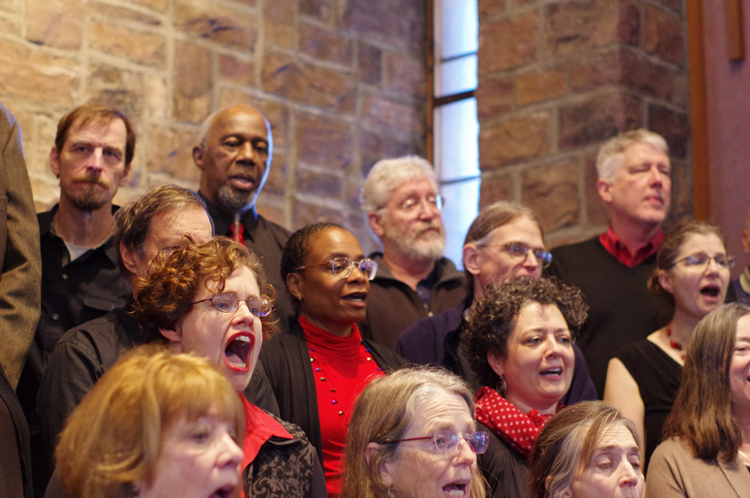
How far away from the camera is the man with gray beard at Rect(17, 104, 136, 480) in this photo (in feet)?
11.0

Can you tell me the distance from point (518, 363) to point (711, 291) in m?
1.10

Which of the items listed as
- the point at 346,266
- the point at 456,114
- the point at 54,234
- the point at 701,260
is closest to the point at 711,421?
the point at 701,260

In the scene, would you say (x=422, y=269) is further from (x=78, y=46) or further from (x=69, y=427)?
(x=69, y=427)

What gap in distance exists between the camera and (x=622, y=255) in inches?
175

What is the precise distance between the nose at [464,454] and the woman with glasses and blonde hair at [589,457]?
15.0 inches

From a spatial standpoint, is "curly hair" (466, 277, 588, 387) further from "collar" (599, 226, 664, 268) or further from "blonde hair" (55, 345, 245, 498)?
"blonde hair" (55, 345, 245, 498)

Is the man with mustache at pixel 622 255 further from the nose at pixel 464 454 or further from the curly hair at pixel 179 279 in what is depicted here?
the curly hair at pixel 179 279

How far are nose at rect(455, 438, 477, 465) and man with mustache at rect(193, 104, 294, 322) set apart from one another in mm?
1753

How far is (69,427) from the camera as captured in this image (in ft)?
5.88

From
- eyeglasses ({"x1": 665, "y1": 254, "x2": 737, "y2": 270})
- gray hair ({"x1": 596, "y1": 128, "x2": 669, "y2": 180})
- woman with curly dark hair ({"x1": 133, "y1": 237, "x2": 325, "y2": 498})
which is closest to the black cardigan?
woman with curly dark hair ({"x1": 133, "y1": 237, "x2": 325, "y2": 498})

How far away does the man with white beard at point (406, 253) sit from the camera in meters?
4.11

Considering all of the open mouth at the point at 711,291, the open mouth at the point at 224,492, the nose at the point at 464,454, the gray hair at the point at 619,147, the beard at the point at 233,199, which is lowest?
the nose at the point at 464,454

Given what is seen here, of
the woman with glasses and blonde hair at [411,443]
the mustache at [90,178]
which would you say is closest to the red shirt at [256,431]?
the woman with glasses and blonde hair at [411,443]

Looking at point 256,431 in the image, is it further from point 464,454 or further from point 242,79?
point 242,79
